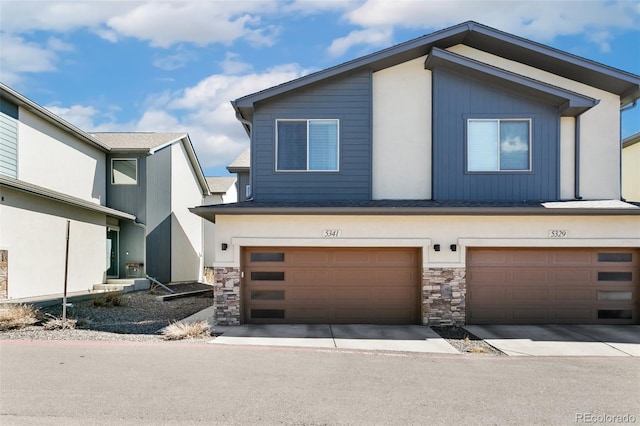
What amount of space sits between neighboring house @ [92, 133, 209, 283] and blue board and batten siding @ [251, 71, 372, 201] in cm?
998

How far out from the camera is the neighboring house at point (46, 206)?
46.9ft

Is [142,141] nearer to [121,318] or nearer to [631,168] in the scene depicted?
[121,318]

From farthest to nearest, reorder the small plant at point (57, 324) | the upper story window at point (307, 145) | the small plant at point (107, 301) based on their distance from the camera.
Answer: the small plant at point (107, 301)
the upper story window at point (307, 145)
the small plant at point (57, 324)

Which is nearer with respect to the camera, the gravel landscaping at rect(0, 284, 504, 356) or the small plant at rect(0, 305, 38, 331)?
the gravel landscaping at rect(0, 284, 504, 356)

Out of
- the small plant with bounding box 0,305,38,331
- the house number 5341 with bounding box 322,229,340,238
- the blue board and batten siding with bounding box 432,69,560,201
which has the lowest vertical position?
the small plant with bounding box 0,305,38,331

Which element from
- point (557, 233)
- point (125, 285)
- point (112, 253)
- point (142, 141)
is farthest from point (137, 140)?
point (557, 233)

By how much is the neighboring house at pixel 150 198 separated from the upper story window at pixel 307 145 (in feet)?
33.6

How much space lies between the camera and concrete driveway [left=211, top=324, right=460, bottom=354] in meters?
10.1

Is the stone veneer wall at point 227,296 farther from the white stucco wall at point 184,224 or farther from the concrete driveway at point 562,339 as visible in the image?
the white stucco wall at point 184,224

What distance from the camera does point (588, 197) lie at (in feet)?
43.3

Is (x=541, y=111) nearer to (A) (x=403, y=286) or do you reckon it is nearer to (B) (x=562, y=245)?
(B) (x=562, y=245)

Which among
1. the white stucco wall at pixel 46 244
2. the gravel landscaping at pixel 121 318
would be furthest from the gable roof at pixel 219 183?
the gravel landscaping at pixel 121 318

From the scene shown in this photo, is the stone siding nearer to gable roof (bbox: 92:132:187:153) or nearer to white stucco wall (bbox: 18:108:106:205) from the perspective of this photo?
white stucco wall (bbox: 18:108:106:205)

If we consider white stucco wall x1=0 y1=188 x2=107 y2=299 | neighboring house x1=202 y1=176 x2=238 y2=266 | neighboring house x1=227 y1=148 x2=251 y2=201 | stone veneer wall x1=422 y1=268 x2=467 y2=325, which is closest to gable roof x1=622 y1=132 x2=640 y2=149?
stone veneer wall x1=422 y1=268 x2=467 y2=325
